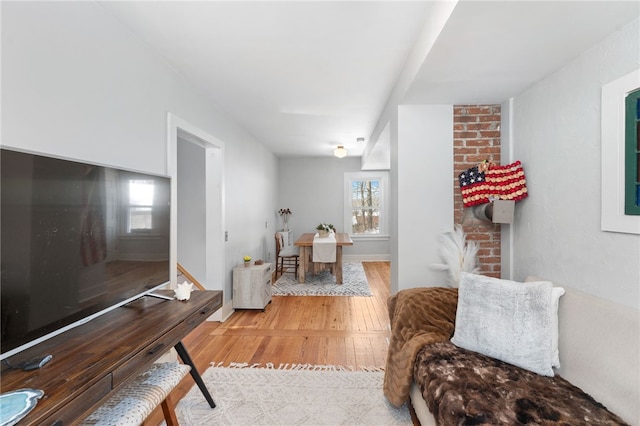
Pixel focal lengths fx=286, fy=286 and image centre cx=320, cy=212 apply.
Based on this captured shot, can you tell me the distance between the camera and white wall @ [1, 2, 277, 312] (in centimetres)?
123

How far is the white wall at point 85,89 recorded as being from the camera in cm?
123

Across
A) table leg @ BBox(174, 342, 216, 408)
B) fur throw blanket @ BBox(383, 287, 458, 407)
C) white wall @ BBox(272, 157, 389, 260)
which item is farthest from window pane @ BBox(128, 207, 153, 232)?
white wall @ BBox(272, 157, 389, 260)

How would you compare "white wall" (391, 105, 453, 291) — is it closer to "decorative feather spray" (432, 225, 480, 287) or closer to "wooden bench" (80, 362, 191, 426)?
"decorative feather spray" (432, 225, 480, 287)

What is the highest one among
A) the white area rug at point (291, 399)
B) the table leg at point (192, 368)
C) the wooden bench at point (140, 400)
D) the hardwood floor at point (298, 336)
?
the wooden bench at point (140, 400)

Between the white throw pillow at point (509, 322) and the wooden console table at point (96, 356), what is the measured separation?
1623 millimetres

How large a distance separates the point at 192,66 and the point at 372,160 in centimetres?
401

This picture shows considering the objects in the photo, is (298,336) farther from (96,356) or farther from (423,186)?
(96,356)

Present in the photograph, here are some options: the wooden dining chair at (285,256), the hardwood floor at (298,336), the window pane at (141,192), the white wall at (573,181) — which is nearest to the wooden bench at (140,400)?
the hardwood floor at (298,336)

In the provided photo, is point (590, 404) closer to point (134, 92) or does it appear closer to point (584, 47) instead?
point (584, 47)

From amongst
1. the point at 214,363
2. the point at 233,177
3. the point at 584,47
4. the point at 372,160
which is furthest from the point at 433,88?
the point at 372,160

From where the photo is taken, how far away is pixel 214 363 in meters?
2.47

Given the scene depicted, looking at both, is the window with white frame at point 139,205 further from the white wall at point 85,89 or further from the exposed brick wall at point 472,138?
the exposed brick wall at point 472,138

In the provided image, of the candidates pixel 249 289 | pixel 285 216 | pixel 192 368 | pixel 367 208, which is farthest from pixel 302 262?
pixel 192 368

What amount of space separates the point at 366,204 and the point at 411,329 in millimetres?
5214
